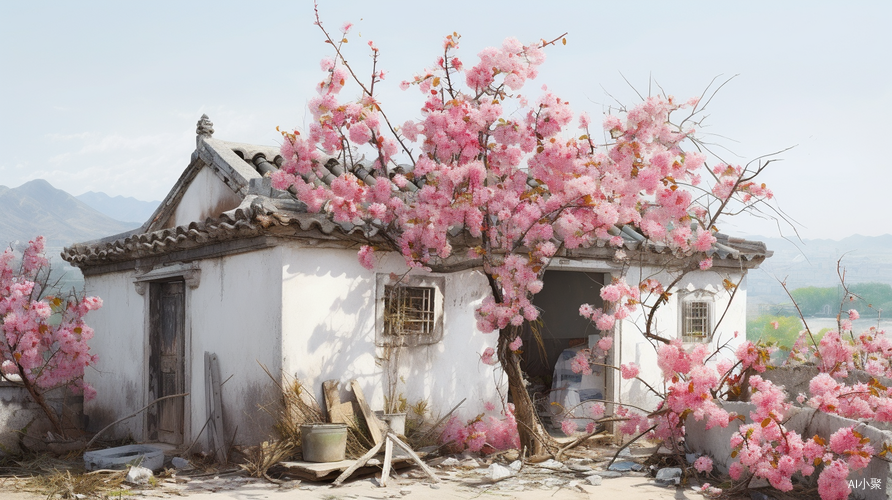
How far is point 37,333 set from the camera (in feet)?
34.6

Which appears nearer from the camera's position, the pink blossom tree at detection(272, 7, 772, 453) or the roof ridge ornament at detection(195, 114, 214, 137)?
the pink blossom tree at detection(272, 7, 772, 453)

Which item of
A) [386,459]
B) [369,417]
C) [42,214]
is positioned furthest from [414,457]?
[42,214]

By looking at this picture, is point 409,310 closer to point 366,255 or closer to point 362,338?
point 362,338

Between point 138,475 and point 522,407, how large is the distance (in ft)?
14.1

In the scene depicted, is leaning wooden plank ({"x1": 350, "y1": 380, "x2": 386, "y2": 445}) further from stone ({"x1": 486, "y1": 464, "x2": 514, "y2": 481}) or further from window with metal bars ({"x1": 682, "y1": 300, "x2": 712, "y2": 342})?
window with metal bars ({"x1": 682, "y1": 300, "x2": 712, "y2": 342})

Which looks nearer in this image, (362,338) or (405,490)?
(405,490)

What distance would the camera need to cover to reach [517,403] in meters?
9.13

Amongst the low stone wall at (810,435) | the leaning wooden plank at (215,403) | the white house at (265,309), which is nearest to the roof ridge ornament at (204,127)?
the white house at (265,309)

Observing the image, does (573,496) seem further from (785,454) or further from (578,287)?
(578,287)

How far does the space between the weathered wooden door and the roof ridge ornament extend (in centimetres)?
229

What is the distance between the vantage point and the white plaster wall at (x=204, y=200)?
1046 centimetres

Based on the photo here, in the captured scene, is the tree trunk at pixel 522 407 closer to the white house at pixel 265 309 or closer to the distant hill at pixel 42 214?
the white house at pixel 265 309

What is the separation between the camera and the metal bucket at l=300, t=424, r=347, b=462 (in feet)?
26.3

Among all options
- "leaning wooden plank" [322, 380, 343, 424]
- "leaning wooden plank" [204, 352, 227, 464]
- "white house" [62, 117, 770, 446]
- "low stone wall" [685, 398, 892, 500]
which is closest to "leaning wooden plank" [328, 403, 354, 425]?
"leaning wooden plank" [322, 380, 343, 424]
